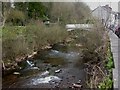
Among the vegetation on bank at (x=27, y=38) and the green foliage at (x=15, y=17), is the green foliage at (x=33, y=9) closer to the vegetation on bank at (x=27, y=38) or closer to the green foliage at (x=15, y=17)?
the green foliage at (x=15, y=17)

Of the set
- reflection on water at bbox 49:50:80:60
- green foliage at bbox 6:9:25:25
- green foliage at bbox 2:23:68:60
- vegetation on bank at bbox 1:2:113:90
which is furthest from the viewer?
green foliage at bbox 6:9:25:25

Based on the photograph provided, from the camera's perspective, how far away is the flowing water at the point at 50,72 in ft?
20.0

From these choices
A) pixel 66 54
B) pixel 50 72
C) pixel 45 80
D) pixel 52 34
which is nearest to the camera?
pixel 45 80

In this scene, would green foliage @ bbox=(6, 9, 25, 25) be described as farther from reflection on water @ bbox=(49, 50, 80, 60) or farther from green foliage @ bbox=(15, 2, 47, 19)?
reflection on water @ bbox=(49, 50, 80, 60)

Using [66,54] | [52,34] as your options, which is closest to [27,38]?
[66,54]

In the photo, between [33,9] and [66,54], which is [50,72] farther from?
[33,9]

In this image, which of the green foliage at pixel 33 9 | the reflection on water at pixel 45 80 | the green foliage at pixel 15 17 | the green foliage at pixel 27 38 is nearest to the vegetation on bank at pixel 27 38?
the green foliage at pixel 27 38

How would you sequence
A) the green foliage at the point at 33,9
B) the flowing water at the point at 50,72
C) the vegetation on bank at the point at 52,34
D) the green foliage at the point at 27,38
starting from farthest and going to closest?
the green foliage at the point at 33,9, the green foliage at the point at 27,38, the vegetation on bank at the point at 52,34, the flowing water at the point at 50,72

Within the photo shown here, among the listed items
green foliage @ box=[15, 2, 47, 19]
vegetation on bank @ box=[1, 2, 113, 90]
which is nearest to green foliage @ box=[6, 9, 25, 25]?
vegetation on bank @ box=[1, 2, 113, 90]

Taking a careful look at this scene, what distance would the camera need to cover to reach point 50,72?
716 cm

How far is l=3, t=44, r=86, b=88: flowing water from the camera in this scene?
6.09 meters

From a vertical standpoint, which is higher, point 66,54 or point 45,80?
point 66,54

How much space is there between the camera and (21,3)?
13.0 m

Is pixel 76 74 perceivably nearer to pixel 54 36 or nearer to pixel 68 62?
pixel 68 62
